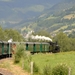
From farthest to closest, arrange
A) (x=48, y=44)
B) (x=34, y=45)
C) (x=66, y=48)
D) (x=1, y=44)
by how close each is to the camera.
A: (x=66, y=48)
(x=48, y=44)
(x=34, y=45)
(x=1, y=44)

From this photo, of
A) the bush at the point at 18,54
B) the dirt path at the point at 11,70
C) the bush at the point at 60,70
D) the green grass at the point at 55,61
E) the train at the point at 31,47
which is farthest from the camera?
the train at the point at 31,47

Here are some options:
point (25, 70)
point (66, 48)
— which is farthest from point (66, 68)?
point (66, 48)

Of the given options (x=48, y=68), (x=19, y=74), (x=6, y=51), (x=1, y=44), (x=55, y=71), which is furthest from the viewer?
(x=6, y=51)

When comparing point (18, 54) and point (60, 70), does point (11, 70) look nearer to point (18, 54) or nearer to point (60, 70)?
point (60, 70)

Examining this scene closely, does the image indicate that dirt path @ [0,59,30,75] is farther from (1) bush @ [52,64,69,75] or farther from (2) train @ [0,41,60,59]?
(2) train @ [0,41,60,59]

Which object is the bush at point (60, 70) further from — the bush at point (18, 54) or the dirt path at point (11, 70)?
the bush at point (18, 54)

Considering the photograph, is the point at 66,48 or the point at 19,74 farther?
the point at 66,48

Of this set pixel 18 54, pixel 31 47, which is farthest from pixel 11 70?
pixel 31 47

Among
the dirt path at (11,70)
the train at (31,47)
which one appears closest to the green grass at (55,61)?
the dirt path at (11,70)

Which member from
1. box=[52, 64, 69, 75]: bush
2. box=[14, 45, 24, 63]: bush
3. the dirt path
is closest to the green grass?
box=[14, 45, 24, 63]: bush

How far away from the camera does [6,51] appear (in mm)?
49531

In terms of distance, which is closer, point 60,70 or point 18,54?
point 60,70

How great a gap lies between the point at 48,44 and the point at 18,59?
30688mm

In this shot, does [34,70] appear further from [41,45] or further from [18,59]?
[41,45]
